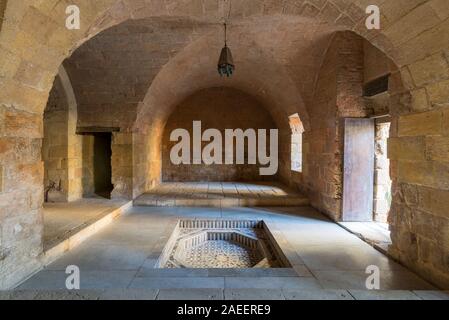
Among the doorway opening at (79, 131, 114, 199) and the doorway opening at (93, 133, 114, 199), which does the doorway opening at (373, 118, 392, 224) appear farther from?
the doorway opening at (93, 133, 114, 199)

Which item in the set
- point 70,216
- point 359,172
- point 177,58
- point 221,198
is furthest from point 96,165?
point 359,172

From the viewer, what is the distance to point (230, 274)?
9.02 ft

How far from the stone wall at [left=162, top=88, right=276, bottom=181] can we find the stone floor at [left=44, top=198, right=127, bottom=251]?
3507mm

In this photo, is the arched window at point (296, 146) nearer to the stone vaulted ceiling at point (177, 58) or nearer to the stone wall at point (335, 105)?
the stone vaulted ceiling at point (177, 58)

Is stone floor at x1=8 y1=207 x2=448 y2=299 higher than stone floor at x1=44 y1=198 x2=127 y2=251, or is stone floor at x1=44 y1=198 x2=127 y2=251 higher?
stone floor at x1=44 y1=198 x2=127 y2=251

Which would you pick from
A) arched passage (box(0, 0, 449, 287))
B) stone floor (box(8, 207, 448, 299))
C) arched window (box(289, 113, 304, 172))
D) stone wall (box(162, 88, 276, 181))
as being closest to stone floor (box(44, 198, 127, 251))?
stone floor (box(8, 207, 448, 299))

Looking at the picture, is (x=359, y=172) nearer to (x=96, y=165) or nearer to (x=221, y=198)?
(x=221, y=198)

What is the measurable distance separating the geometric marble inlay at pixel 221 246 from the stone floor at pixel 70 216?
1.20 metres

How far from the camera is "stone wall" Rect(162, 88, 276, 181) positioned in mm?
8977

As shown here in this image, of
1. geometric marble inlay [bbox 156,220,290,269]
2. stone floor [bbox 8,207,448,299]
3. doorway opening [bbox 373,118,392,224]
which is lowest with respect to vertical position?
geometric marble inlay [bbox 156,220,290,269]

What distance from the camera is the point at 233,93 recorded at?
357 inches

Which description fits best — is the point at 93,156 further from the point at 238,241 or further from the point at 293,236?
the point at 293,236

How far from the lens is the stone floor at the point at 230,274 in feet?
7.05
